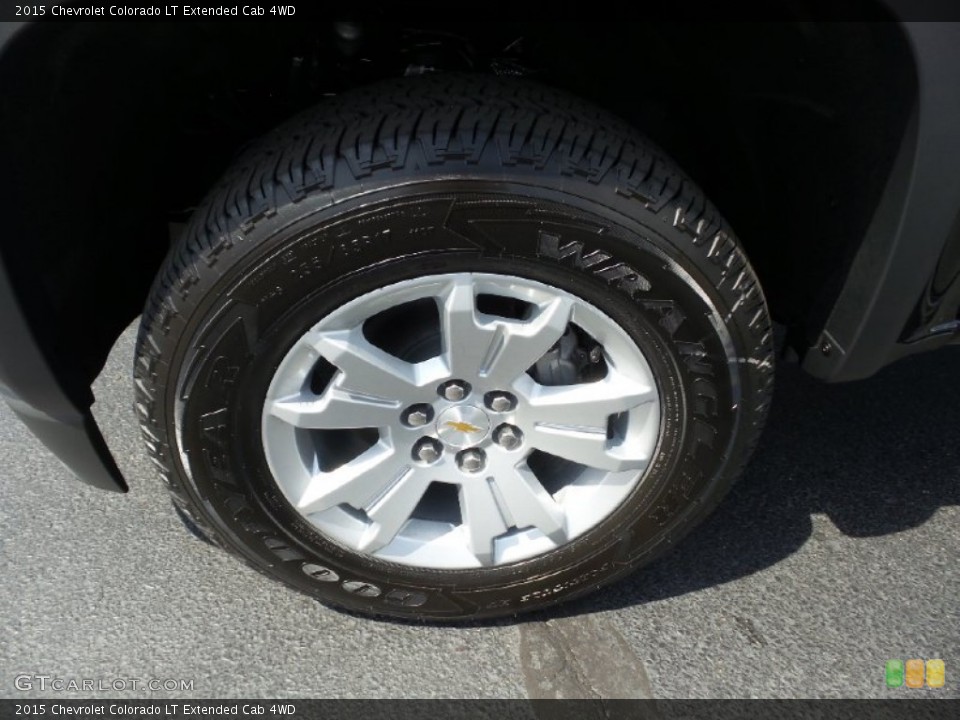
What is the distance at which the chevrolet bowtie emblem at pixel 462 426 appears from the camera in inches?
65.7

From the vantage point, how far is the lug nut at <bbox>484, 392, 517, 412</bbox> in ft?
5.39

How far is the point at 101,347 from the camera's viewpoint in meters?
1.80

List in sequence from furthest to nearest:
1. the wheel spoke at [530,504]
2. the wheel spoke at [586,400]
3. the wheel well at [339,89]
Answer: the wheel spoke at [530,504] < the wheel spoke at [586,400] < the wheel well at [339,89]

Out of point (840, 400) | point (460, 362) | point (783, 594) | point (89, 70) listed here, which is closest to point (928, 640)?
point (783, 594)

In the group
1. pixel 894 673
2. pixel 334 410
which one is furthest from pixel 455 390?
pixel 894 673

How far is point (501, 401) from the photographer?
1.65m

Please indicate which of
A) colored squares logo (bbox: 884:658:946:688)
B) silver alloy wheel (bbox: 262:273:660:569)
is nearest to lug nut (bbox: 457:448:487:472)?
silver alloy wheel (bbox: 262:273:660:569)

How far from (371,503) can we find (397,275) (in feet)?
1.68

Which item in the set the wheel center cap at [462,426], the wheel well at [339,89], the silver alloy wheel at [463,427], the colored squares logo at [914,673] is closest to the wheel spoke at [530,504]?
the silver alloy wheel at [463,427]

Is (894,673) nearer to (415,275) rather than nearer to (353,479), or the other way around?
(353,479)

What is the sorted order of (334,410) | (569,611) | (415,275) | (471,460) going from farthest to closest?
(569,611)
(471,460)
(334,410)
(415,275)

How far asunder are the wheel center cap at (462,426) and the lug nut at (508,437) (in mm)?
27

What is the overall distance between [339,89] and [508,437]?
817 millimetres

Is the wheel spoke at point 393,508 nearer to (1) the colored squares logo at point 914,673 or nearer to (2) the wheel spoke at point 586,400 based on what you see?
(2) the wheel spoke at point 586,400
